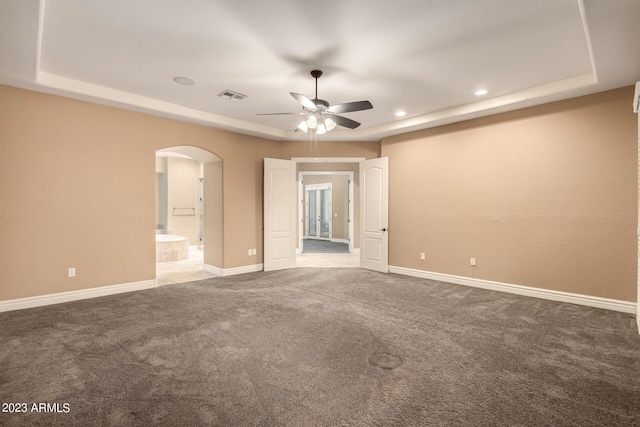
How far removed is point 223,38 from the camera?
3.07 m

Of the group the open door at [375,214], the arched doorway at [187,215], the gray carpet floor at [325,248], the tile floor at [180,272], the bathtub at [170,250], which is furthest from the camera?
the gray carpet floor at [325,248]

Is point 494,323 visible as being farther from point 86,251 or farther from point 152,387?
point 86,251

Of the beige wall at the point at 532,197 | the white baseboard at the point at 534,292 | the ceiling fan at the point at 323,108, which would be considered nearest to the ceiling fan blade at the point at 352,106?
the ceiling fan at the point at 323,108

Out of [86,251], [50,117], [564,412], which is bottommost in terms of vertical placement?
[564,412]

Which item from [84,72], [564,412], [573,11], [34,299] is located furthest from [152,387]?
[573,11]

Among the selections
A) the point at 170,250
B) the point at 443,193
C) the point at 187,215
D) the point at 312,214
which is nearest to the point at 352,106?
the point at 443,193

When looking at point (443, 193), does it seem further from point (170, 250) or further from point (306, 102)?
point (170, 250)

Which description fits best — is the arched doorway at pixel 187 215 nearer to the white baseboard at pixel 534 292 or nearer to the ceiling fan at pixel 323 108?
the ceiling fan at pixel 323 108

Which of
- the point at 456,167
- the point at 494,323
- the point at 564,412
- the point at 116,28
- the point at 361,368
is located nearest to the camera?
the point at 564,412

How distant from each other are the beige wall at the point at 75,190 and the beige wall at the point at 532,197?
4477 mm

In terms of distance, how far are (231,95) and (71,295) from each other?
358 centimetres

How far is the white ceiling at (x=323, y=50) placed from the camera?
2607mm

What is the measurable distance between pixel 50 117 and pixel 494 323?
614 centimetres

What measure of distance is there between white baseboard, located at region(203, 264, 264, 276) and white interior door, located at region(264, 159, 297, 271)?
8.5 inches
